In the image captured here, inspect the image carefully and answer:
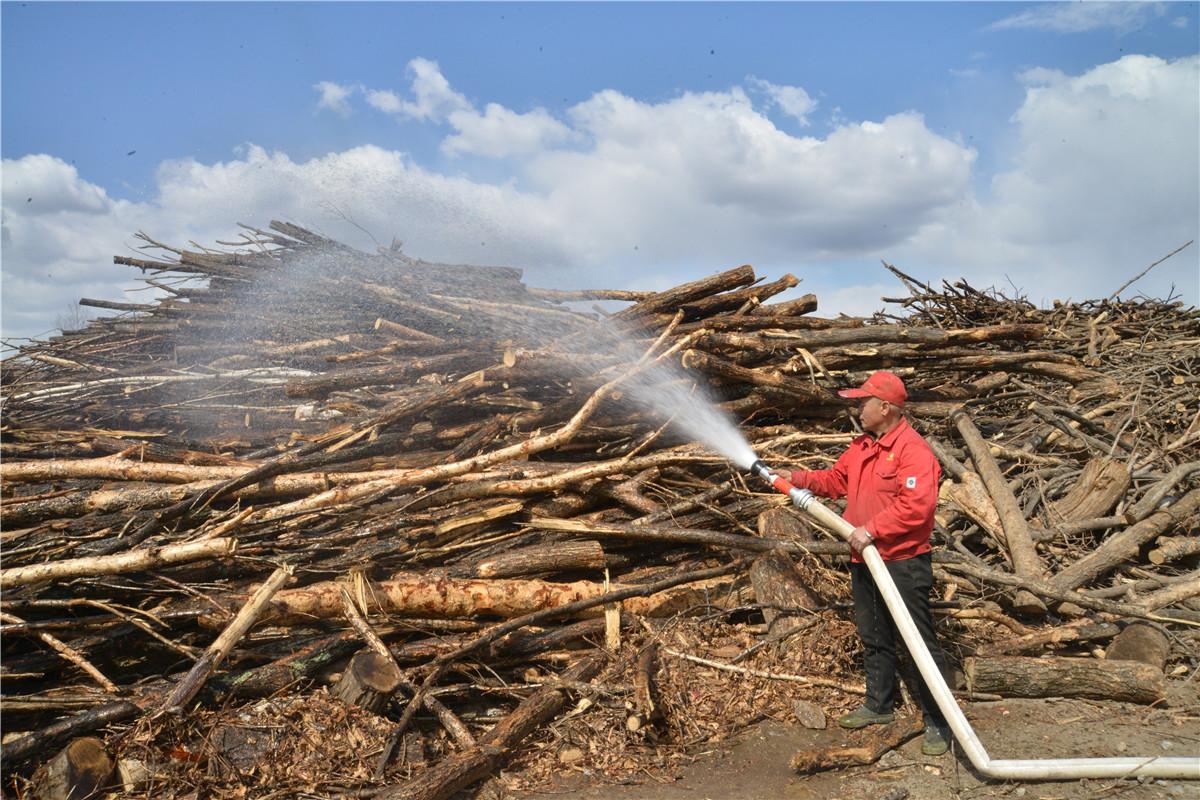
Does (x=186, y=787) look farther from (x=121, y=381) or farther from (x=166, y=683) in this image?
(x=121, y=381)

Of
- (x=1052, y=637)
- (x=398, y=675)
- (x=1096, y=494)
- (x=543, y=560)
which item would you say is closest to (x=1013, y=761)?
(x=1052, y=637)

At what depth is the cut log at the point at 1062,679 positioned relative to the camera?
5.27 metres

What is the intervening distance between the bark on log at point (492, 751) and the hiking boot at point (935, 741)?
2218 millimetres

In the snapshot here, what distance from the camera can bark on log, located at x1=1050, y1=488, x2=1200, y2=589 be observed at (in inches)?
256

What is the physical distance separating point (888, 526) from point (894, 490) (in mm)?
271

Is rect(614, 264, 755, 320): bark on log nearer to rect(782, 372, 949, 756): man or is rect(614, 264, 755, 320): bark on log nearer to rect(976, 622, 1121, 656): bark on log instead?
rect(782, 372, 949, 756): man

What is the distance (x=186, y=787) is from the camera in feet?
14.5

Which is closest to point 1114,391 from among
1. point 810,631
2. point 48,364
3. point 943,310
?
point 943,310

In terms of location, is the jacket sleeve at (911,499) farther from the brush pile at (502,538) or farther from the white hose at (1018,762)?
the brush pile at (502,538)

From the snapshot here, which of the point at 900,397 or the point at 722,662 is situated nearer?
the point at 900,397

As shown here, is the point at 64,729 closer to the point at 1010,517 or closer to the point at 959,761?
the point at 959,761

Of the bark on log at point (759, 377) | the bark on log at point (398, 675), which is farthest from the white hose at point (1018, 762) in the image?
the bark on log at point (759, 377)

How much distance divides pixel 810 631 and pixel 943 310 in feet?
28.3

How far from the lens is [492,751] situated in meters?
4.63
